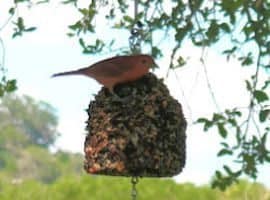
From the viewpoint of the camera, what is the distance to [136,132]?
1.27 m

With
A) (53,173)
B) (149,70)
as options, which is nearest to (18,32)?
(149,70)

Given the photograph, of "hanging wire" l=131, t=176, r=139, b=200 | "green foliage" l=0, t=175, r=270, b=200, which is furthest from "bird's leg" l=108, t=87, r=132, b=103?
"green foliage" l=0, t=175, r=270, b=200

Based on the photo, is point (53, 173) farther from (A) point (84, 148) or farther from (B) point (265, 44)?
(A) point (84, 148)

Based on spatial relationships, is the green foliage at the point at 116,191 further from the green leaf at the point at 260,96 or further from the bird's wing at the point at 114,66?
the bird's wing at the point at 114,66

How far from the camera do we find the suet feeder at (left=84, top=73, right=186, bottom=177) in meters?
1.26

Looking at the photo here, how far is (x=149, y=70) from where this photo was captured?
1.30 meters

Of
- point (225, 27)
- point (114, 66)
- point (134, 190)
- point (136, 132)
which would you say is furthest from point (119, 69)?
point (225, 27)

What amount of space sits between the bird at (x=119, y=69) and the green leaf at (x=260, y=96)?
0.68 metres

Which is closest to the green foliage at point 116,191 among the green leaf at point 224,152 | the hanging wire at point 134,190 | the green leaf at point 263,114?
the green leaf at point 224,152

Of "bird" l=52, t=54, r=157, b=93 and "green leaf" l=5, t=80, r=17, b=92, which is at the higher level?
"green leaf" l=5, t=80, r=17, b=92

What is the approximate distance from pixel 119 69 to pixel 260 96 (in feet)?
2.41

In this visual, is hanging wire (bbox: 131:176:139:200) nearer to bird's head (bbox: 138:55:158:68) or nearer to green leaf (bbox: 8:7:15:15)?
bird's head (bbox: 138:55:158:68)

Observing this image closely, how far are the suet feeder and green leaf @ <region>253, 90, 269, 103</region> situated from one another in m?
0.62

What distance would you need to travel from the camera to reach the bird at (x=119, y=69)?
1.26 metres
